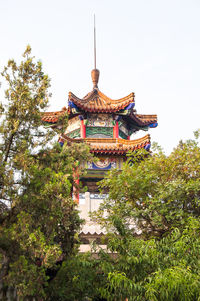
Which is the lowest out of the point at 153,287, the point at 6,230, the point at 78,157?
the point at 153,287

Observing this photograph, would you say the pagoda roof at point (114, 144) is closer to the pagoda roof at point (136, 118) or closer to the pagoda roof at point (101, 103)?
the pagoda roof at point (101, 103)

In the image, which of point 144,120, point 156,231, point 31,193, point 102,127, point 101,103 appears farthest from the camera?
point 144,120

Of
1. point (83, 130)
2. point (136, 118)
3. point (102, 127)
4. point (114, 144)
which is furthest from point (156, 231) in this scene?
point (136, 118)

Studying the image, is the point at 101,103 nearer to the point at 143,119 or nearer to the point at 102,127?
the point at 102,127

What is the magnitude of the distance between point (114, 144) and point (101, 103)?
2552 millimetres

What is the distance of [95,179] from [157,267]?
8870 mm

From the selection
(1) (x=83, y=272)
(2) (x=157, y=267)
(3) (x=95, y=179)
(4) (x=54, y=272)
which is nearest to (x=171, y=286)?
(2) (x=157, y=267)

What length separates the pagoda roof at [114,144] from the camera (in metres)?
14.8

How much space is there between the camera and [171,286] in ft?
18.7

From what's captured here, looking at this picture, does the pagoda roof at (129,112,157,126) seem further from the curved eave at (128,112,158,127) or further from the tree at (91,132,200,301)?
the tree at (91,132,200,301)

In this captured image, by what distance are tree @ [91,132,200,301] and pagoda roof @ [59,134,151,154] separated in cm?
441

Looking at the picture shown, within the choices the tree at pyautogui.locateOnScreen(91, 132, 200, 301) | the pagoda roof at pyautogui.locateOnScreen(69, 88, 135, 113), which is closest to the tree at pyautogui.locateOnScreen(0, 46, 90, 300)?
the tree at pyautogui.locateOnScreen(91, 132, 200, 301)

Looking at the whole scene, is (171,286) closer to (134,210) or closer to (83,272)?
(83,272)

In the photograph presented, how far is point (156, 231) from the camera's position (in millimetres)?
9469
